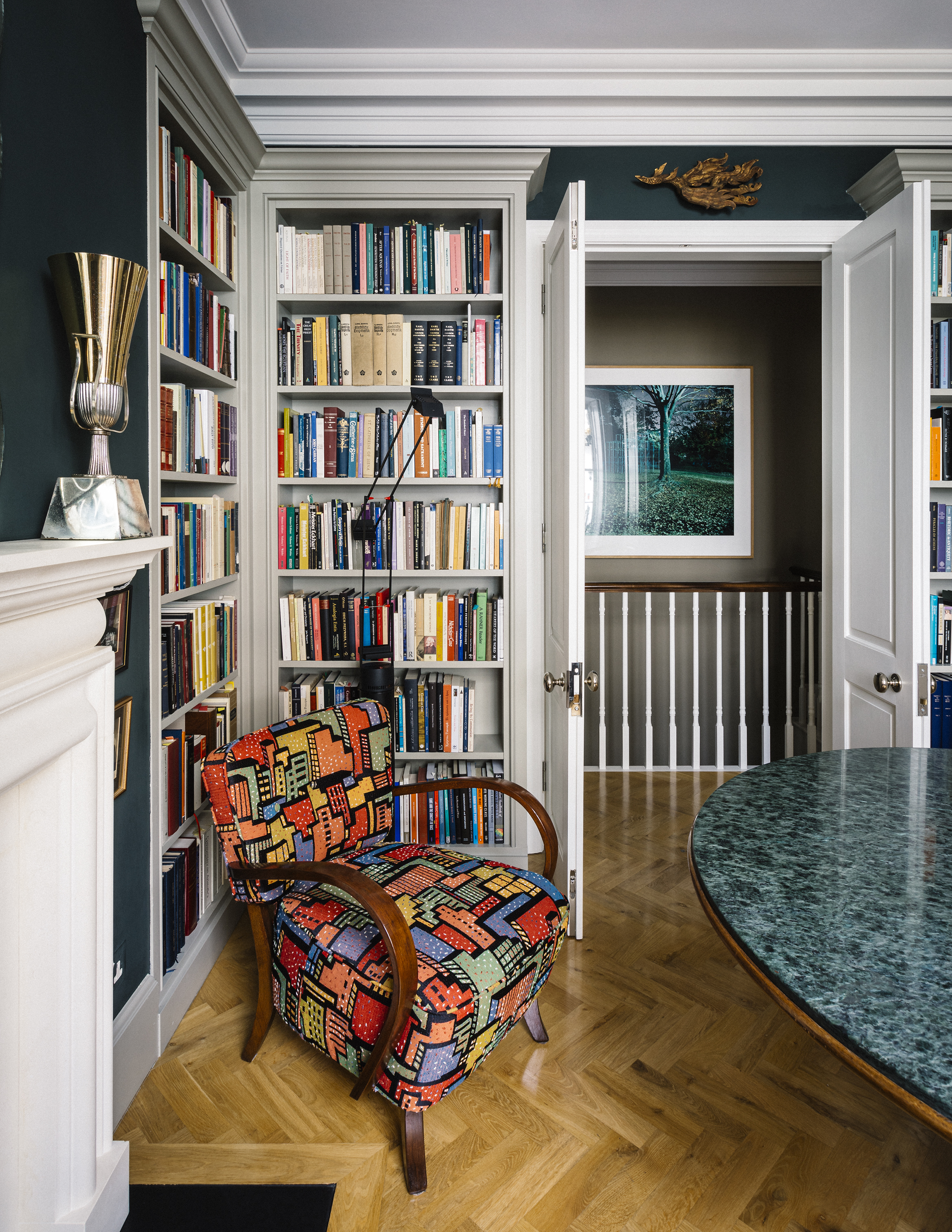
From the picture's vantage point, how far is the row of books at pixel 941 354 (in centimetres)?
279

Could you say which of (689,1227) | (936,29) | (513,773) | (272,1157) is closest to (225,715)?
(513,773)

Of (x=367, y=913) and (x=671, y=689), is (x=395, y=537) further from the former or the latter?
(x=671, y=689)

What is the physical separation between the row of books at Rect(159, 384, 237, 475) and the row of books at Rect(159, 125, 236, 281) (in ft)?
1.37

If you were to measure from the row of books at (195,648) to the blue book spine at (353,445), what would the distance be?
0.62m

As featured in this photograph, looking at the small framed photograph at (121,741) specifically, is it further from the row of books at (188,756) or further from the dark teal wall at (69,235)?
the row of books at (188,756)

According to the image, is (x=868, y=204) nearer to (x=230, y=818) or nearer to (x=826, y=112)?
(x=826, y=112)

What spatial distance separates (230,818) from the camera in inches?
71.1

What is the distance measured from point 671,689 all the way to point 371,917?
2.94 meters

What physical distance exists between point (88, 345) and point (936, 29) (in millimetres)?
2803

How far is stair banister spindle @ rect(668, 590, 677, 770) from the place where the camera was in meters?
4.08

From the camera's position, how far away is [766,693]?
4.09 meters

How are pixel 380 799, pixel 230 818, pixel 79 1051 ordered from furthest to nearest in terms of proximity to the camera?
pixel 380 799, pixel 230 818, pixel 79 1051

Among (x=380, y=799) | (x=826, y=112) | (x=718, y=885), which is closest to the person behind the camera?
(x=718, y=885)

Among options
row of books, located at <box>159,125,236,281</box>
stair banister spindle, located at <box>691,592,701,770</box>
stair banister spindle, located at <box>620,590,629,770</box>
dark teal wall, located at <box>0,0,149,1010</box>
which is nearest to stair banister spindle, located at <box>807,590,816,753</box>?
stair banister spindle, located at <box>691,592,701,770</box>
